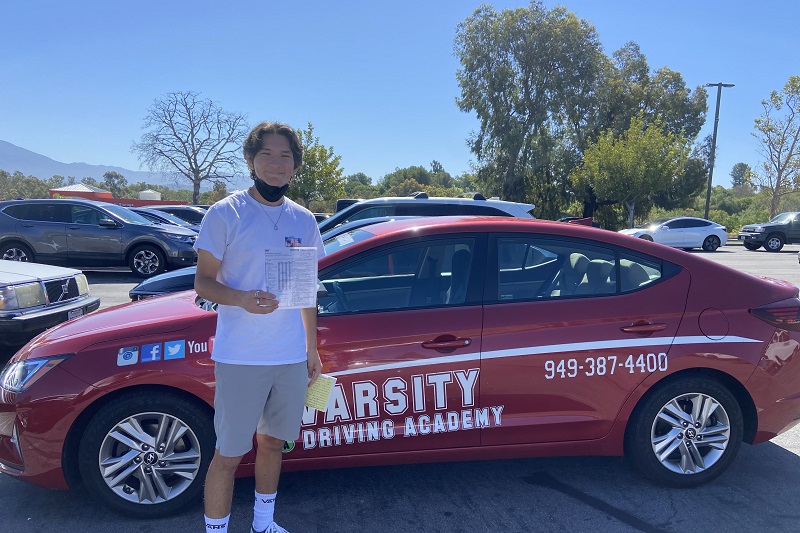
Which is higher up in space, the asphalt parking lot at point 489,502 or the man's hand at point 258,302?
the man's hand at point 258,302

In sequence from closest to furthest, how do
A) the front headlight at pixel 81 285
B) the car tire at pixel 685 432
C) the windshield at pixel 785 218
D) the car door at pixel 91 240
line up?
the car tire at pixel 685 432 → the front headlight at pixel 81 285 → the car door at pixel 91 240 → the windshield at pixel 785 218

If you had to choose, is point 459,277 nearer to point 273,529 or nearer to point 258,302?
point 258,302

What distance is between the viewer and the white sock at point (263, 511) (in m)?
2.46

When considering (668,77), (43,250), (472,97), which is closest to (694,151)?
(668,77)

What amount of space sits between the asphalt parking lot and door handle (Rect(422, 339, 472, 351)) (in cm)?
88

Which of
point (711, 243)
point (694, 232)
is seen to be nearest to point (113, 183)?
point (694, 232)

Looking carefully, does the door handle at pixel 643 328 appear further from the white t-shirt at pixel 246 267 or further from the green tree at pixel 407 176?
the green tree at pixel 407 176

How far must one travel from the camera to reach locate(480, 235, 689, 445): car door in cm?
290

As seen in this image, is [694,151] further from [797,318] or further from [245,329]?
[245,329]

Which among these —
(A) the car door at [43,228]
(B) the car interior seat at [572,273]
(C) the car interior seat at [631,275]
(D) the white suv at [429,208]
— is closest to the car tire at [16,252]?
(A) the car door at [43,228]

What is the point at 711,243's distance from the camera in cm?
2192

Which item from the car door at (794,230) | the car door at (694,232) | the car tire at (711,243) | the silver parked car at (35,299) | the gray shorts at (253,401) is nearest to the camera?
the gray shorts at (253,401)

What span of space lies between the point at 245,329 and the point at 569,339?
1.75 m

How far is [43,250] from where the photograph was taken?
1059cm
